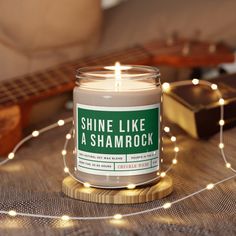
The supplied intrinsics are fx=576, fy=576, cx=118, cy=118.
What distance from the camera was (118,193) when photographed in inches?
24.3

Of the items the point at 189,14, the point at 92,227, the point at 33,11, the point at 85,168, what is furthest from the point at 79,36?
the point at 92,227

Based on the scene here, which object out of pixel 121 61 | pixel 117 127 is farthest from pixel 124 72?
pixel 121 61

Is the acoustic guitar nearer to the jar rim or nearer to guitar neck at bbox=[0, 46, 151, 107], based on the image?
guitar neck at bbox=[0, 46, 151, 107]

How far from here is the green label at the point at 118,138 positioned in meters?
0.61

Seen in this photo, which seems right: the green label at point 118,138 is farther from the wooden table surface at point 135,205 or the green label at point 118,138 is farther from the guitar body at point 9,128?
the guitar body at point 9,128

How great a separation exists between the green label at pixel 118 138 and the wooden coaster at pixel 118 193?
2cm

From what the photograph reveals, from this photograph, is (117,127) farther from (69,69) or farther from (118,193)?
(69,69)

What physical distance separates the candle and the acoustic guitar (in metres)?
0.27

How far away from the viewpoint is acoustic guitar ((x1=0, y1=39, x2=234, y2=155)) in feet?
3.00

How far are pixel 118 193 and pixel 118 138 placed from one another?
0.06 meters

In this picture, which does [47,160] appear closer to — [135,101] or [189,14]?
[135,101]

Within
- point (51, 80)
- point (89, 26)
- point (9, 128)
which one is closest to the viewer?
point (9, 128)

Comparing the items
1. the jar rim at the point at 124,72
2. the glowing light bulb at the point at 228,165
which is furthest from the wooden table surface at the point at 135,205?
the jar rim at the point at 124,72

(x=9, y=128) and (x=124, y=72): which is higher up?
(x=124, y=72)
